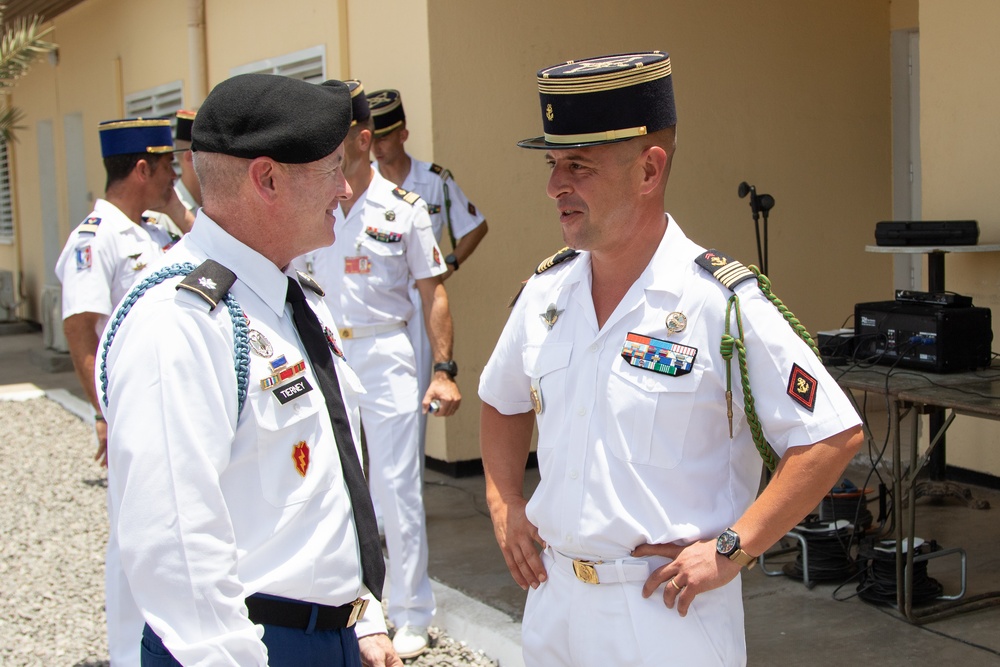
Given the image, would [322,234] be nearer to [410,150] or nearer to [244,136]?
[244,136]

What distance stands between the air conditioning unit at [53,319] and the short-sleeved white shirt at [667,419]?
12.0m

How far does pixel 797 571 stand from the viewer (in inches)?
183

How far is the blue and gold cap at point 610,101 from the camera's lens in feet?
6.91

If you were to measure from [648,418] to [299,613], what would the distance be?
0.73 meters

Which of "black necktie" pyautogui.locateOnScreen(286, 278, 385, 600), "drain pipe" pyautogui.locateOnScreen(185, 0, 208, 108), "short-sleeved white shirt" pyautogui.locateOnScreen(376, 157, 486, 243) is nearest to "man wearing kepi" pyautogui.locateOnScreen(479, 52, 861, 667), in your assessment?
"black necktie" pyautogui.locateOnScreen(286, 278, 385, 600)

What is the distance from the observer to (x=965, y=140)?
18.2 ft

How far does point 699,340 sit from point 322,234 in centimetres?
74

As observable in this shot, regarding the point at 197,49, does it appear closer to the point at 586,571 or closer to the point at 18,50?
the point at 18,50

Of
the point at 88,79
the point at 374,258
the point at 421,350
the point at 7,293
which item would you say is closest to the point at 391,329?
the point at 374,258

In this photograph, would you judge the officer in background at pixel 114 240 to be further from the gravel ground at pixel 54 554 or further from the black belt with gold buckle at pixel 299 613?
the black belt with gold buckle at pixel 299 613

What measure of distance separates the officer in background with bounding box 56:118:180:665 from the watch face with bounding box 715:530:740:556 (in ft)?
10.2

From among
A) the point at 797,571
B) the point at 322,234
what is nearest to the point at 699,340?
the point at 322,234

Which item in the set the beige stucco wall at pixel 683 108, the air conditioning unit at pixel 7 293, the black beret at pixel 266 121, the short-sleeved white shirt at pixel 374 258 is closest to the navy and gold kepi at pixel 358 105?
the short-sleeved white shirt at pixel 374 258

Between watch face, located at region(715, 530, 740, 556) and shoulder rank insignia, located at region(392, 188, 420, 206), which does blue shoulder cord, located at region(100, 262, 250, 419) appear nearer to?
watch face, located at region(715, 530, 740, 556)
